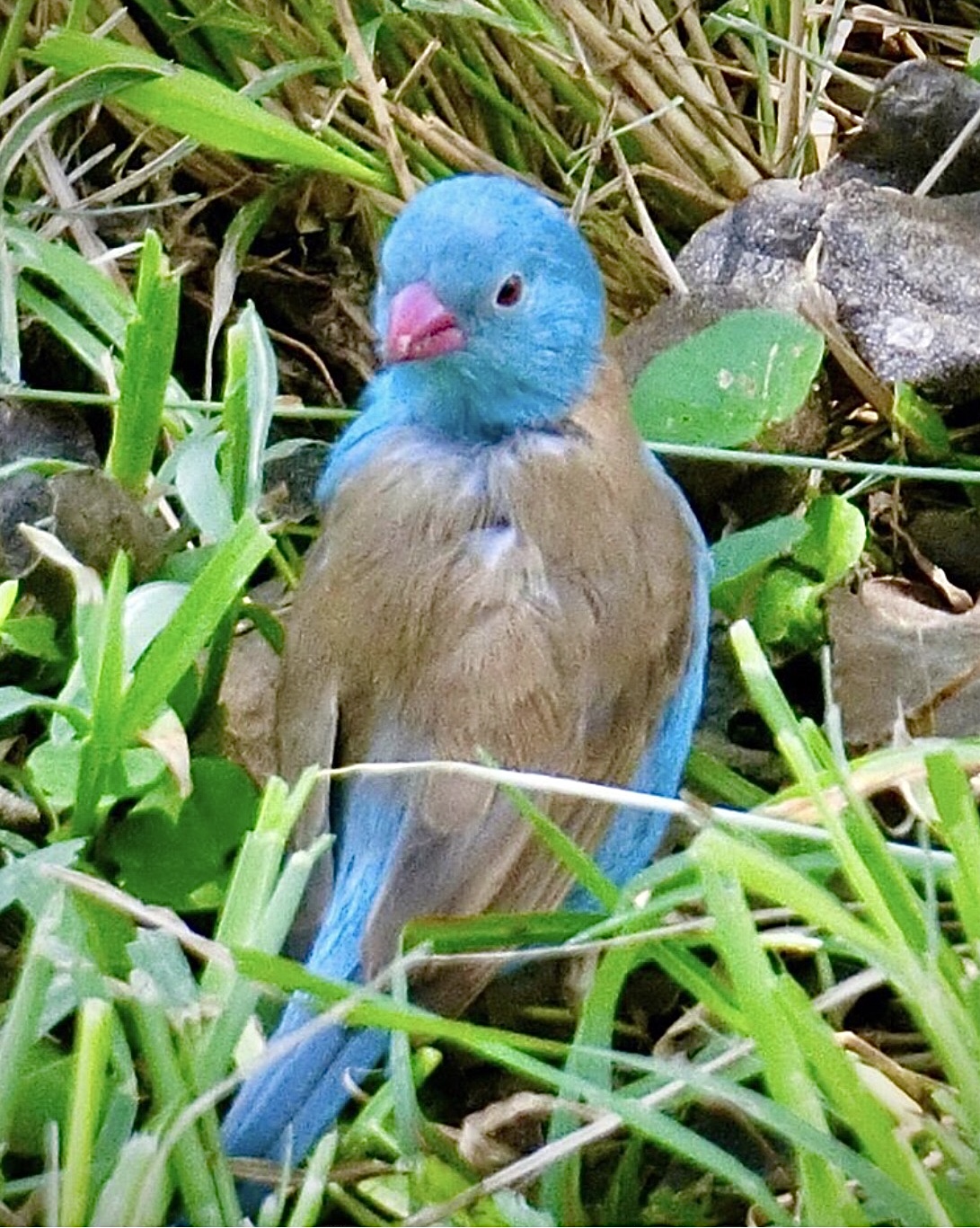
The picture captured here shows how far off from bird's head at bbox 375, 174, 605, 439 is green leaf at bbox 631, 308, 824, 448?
0.53 feet

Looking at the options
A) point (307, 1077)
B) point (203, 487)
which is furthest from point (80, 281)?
point (307, 1077)

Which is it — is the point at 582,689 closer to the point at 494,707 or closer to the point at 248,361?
the point at 494,707

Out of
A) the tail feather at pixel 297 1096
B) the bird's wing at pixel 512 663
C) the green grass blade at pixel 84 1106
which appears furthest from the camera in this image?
the bird's wing at pixel 512 663

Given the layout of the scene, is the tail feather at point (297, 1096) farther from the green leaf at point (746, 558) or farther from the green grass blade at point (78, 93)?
the green grass blade at point (78, 93)

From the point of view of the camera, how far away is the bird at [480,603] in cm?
152

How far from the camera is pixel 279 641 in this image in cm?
183

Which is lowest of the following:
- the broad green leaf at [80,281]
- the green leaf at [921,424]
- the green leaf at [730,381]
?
the green leaf at [921,424]

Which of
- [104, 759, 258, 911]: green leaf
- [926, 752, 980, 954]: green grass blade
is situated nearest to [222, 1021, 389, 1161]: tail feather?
[104, 759, 258, 911]: green leaf

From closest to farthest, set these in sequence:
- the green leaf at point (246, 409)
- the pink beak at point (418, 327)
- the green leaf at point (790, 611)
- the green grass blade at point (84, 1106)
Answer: the green grass blade at point (84, 1106), the pink beak at point (418, 327), the green leaf at point (246, 409), the green leaf at point (790, 611)

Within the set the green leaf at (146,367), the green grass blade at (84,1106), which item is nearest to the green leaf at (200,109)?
the green leaf at (146,367)

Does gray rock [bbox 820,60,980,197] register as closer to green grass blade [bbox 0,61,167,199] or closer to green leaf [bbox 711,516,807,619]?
green leaf [bbox 711,516,807,619]

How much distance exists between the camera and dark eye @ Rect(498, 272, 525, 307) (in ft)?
5.81

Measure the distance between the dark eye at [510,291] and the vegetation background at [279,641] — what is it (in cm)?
26

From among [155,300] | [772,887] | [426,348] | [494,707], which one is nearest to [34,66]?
[155,300]
